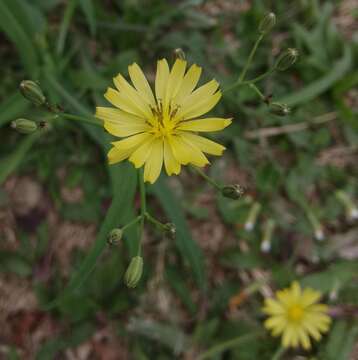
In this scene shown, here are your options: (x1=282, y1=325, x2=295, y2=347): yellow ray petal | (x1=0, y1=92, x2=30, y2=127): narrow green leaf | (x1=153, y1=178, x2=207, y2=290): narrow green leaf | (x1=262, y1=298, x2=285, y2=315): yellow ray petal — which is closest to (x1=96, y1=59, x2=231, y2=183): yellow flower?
(x1=153, y1=178, x2=207, y2=290): narrow green leaf

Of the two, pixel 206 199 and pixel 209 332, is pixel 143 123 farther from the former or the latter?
pixel 209 332

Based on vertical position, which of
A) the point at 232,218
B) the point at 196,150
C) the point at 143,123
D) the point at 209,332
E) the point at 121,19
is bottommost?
the point at 209,332

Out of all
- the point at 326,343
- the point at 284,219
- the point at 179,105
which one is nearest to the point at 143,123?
the point at 179,105

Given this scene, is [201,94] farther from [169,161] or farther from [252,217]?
[252,217]

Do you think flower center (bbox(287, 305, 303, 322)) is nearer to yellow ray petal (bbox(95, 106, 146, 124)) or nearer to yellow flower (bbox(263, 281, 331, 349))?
yellow flower (bbox(263, 281, 331, 349))

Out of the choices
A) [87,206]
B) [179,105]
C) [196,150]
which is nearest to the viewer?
[196,150]

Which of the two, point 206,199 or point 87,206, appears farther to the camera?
point 206,199

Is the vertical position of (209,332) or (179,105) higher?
(179,105)
